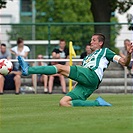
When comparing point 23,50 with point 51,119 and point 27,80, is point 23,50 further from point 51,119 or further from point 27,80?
point 51,119

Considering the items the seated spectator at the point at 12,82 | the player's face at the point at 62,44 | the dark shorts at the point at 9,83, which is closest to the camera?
the seated spectator at the point at 12,82

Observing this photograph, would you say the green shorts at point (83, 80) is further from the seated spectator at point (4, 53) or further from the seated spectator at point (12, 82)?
the seated spectator at point (4, 53)

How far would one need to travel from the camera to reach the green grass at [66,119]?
1071 centimetres

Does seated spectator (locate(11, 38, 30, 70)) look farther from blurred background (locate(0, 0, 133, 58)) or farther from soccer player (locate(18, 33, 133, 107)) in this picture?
soccer player (locate(18, 33, 133, 107))

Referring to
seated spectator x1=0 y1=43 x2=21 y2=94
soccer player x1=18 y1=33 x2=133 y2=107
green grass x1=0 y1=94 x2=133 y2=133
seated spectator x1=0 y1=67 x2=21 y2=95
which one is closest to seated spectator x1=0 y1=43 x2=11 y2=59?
seated spectator x1=0 y1=43 x2=21 y2=94

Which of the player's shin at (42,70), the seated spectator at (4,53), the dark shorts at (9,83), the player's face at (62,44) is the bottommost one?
the dark shorts at (9,83)

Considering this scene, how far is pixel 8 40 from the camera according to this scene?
93.2 feet

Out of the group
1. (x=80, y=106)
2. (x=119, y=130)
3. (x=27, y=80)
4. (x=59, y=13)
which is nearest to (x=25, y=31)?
→ (x=27, y=80)

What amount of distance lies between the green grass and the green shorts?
56 cm

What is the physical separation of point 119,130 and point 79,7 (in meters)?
54.2

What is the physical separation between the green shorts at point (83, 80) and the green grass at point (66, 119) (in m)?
0.56

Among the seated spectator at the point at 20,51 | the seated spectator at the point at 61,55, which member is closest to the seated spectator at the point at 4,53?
the seated spectator at the point at 20,51

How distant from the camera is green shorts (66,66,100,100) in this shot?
15.1 meters

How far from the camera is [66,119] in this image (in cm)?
1214
